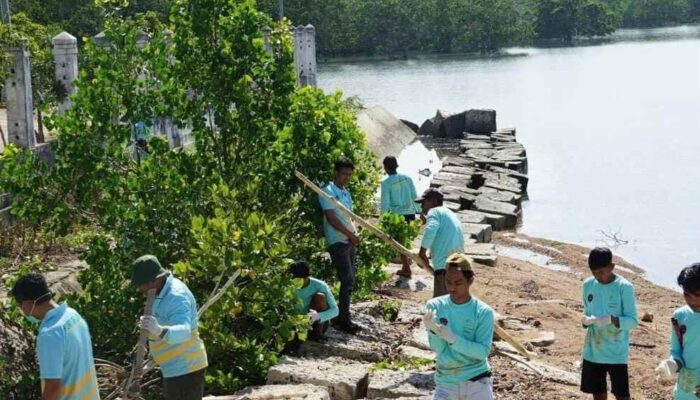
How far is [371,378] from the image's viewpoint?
9.55 meters

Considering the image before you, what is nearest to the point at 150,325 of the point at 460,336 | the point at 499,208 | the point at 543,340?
the point at 460,336

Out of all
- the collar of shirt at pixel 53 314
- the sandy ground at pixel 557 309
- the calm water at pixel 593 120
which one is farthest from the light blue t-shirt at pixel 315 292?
the calm water at pixel 593 120

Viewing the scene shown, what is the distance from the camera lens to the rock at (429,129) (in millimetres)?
39594

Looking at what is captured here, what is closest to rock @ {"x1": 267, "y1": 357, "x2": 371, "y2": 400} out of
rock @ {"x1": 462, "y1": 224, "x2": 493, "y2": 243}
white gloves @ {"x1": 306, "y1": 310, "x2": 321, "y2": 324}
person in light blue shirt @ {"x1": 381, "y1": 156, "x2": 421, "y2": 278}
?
white gloves @ {"x1": 306, "y1": 310, "x2": 321, "y2": 324}

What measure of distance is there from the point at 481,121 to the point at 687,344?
31145mm

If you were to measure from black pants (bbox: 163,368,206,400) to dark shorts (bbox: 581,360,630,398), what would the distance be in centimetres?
321

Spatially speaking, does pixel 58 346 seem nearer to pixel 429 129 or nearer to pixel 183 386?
pixel 183 386

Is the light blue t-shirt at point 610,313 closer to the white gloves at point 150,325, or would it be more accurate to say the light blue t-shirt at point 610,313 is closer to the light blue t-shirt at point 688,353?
the light blue t-shirt at point 688,353

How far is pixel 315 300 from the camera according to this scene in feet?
33.9

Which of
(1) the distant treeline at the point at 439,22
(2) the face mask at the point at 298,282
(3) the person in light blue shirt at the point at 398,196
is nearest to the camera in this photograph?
(2) the face mask at the point at 298,282

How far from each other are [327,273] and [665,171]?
2533 cm

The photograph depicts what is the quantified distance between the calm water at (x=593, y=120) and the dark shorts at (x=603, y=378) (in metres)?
11.1

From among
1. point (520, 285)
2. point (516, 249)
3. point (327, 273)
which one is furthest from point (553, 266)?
point (327, 273)

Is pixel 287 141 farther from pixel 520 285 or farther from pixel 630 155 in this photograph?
pixel 630 155
